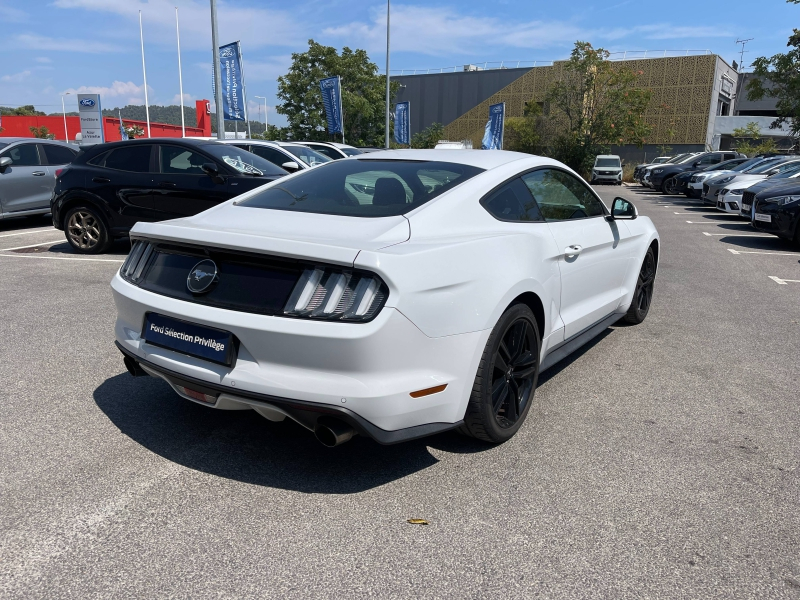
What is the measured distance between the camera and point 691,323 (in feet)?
19.9

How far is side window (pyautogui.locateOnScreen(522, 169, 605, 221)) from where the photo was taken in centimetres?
400

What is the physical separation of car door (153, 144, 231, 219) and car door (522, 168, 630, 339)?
16.5ft

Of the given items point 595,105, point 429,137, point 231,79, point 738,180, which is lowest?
point 738,180

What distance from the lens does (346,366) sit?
2617 mm

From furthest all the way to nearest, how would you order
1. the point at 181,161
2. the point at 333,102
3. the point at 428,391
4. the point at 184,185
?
the point at 333,102, the point at 181,161, the point at 184,185, the point at 428,391

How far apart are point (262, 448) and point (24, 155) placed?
1103 cm

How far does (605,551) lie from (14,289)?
6.58 meters

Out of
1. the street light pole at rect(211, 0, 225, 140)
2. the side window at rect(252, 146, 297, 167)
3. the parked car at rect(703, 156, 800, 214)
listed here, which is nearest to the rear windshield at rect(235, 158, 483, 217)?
the side window at rect(252, 146, 297, 167)

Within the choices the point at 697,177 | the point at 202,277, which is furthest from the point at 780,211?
the point at 697,177

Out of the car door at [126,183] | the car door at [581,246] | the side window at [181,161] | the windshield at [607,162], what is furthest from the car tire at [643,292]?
the windshield at [607,162]

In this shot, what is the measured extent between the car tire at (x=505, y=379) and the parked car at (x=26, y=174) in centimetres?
1108

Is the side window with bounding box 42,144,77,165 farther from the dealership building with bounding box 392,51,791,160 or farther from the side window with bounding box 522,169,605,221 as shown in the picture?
the dealership building with bounding box 392,51,791,160

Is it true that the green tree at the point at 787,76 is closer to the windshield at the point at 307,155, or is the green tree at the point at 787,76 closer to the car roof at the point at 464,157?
the windshield at the point at 307,155

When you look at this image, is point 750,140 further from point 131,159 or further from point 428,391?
point 428,391
